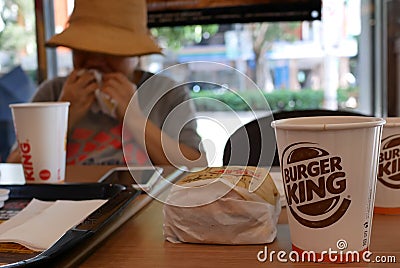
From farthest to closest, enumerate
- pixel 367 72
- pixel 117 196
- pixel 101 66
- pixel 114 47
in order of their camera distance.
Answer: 1. pixel 367 72
2. pixel 101 66
3. pixel 114 47
4. pixel 117 196

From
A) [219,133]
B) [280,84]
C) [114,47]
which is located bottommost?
[280,84]

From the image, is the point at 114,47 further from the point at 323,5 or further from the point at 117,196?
the point at 323,5

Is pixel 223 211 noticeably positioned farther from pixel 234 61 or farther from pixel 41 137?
pixel 234 61

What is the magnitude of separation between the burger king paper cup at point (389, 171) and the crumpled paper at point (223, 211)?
17cm

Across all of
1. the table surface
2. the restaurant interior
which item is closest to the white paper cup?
the restaurant interior

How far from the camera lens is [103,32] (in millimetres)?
1520

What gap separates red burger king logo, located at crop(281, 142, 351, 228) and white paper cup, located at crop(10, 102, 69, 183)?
59cm

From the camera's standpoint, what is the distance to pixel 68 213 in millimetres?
764

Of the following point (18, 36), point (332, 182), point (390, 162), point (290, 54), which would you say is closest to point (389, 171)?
point (390, 162)

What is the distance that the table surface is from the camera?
0.59m

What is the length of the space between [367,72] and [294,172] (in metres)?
2.44

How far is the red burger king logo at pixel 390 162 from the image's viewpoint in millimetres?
718

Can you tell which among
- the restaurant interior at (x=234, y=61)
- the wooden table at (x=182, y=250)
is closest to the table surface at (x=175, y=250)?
the wooden table at (x=182, y=250)

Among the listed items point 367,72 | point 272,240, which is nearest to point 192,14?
point 367,72
